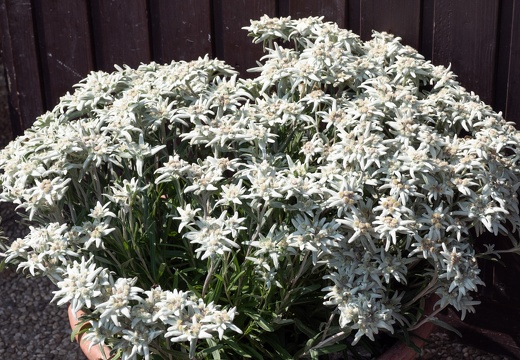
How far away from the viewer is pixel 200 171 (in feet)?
8.07

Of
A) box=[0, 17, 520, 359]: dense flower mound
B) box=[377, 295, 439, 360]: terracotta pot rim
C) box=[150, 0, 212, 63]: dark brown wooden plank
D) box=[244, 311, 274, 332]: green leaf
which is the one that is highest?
box=[150, 0, 212, 63]: dark brown wooden plank

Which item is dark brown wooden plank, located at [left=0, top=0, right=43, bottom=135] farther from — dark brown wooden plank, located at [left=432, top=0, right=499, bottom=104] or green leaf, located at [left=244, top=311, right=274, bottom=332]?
green leaf, located at [left=244, top=311, right=274, bottom=332]

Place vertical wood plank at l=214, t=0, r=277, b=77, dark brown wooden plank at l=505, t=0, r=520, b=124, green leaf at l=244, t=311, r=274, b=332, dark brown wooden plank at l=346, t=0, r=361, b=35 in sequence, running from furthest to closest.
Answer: vertical wood plank at l=214, t=0, r=277, b=77, dark brown wooden plank at l=346, t=0, r=361, b=35, dark brown wooden plank at l=505, t=0, r=520, b=124, green leaf at l=244, t=311, r=274, b=332

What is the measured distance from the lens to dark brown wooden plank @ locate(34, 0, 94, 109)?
395 cm

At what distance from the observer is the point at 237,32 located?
3627mm

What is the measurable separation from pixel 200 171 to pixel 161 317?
1.51ft

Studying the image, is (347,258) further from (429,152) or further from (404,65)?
(404,65)

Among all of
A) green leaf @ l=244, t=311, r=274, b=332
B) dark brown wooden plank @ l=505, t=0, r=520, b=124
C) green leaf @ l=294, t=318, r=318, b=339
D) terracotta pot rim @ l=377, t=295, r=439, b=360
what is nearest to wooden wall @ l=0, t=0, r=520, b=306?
dark brown wooden plank @ l=505, t=0, r=520, b=124

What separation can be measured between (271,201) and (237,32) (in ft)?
4.65

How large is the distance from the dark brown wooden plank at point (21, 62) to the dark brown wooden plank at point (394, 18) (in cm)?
166

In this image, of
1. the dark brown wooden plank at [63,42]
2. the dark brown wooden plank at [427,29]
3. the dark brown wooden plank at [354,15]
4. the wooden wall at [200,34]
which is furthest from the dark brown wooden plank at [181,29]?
the dark brown wooden plank at [427,29]

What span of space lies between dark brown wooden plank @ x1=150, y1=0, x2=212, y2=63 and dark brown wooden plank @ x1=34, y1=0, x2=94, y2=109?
0.37m

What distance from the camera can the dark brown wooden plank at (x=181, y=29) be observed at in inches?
145

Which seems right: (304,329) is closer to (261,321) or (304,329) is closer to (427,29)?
(261,321)
